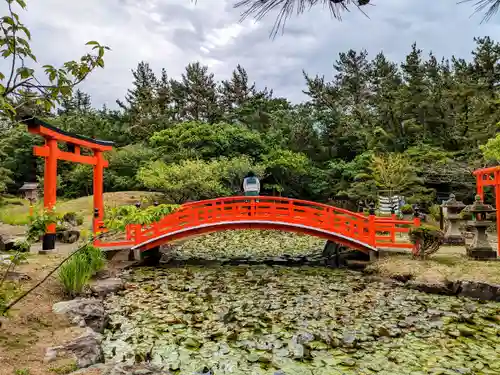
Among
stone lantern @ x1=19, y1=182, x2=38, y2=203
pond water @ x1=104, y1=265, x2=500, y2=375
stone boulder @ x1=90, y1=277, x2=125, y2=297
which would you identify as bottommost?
pond water @ x1=104, y1=265, x2=500, y2=375

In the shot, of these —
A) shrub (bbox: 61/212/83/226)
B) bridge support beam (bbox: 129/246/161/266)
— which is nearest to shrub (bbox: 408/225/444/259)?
Result: bridge support beam (bbox: 129/246/161/266)

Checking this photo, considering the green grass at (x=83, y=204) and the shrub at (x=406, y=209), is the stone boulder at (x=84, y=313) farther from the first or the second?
the shrub at (x=406, y=209)

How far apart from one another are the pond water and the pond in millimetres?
11

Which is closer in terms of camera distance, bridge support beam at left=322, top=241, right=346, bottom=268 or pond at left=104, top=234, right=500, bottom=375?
pond at left=104, top=234, right=500, bottom=375

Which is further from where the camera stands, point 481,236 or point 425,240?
point 425,240

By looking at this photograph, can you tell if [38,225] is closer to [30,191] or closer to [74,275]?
[74,275]

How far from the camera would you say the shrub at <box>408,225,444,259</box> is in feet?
24.4

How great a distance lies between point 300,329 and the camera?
469 centimetres

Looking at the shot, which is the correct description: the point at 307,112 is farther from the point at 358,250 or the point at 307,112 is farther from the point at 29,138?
the point at 29,138

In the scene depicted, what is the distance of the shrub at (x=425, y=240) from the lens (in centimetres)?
743

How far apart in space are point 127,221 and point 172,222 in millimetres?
5884

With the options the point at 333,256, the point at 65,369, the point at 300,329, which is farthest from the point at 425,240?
the point at 65,369

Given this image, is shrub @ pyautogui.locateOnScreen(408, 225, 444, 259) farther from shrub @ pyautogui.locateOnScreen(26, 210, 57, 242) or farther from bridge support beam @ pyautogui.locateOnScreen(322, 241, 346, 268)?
shrub @ pyautogui.locateOnScreen(26, 210, 57, 242)

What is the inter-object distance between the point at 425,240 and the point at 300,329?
13.6ft
